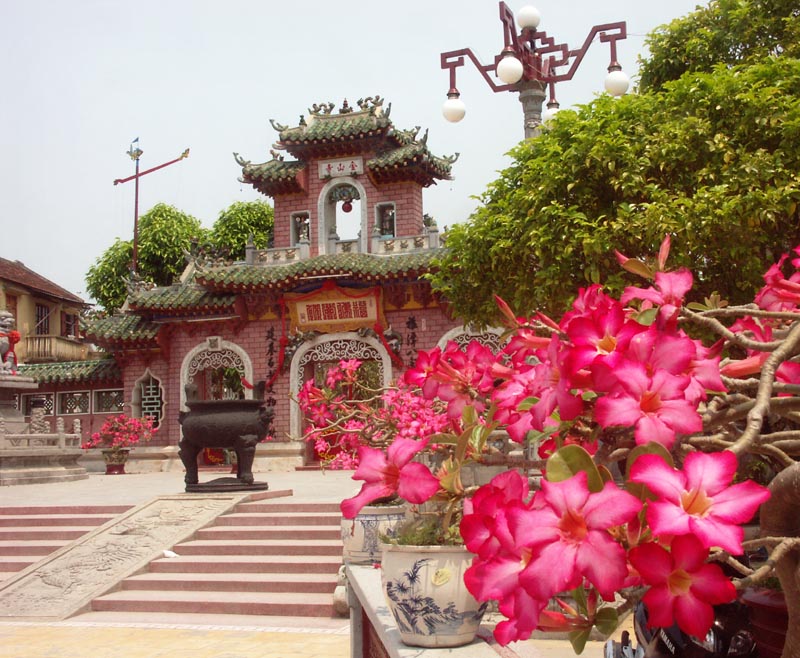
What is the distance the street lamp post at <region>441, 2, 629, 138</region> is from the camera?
27.9ft

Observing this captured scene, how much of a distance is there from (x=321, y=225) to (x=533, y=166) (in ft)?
37.9

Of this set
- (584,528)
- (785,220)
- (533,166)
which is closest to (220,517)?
(533,166)

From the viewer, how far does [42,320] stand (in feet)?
115

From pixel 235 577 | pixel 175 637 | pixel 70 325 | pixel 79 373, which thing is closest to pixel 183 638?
pixel 175 637

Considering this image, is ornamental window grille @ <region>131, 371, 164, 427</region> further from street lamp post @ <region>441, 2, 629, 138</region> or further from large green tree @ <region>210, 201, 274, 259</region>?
street lamp post @ <region>441, 2, 629, 138</region>

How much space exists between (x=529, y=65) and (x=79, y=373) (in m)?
18.2

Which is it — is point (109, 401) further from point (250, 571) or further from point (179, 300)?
point (250, 571)

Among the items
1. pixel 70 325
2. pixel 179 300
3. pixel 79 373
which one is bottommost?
pixel 79 373

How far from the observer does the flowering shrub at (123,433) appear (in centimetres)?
2033

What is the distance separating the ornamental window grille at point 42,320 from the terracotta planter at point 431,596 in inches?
1357

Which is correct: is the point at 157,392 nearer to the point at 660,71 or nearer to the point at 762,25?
the point at 660,71

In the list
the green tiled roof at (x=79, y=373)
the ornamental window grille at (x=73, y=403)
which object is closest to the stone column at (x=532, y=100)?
the green tiled roof at (x=79, y=373)

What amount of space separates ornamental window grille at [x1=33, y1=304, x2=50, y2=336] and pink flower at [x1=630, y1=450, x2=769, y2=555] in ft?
120

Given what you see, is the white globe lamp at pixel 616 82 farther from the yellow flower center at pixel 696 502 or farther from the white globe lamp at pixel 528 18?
the yellow flower center at pixel 696 502
